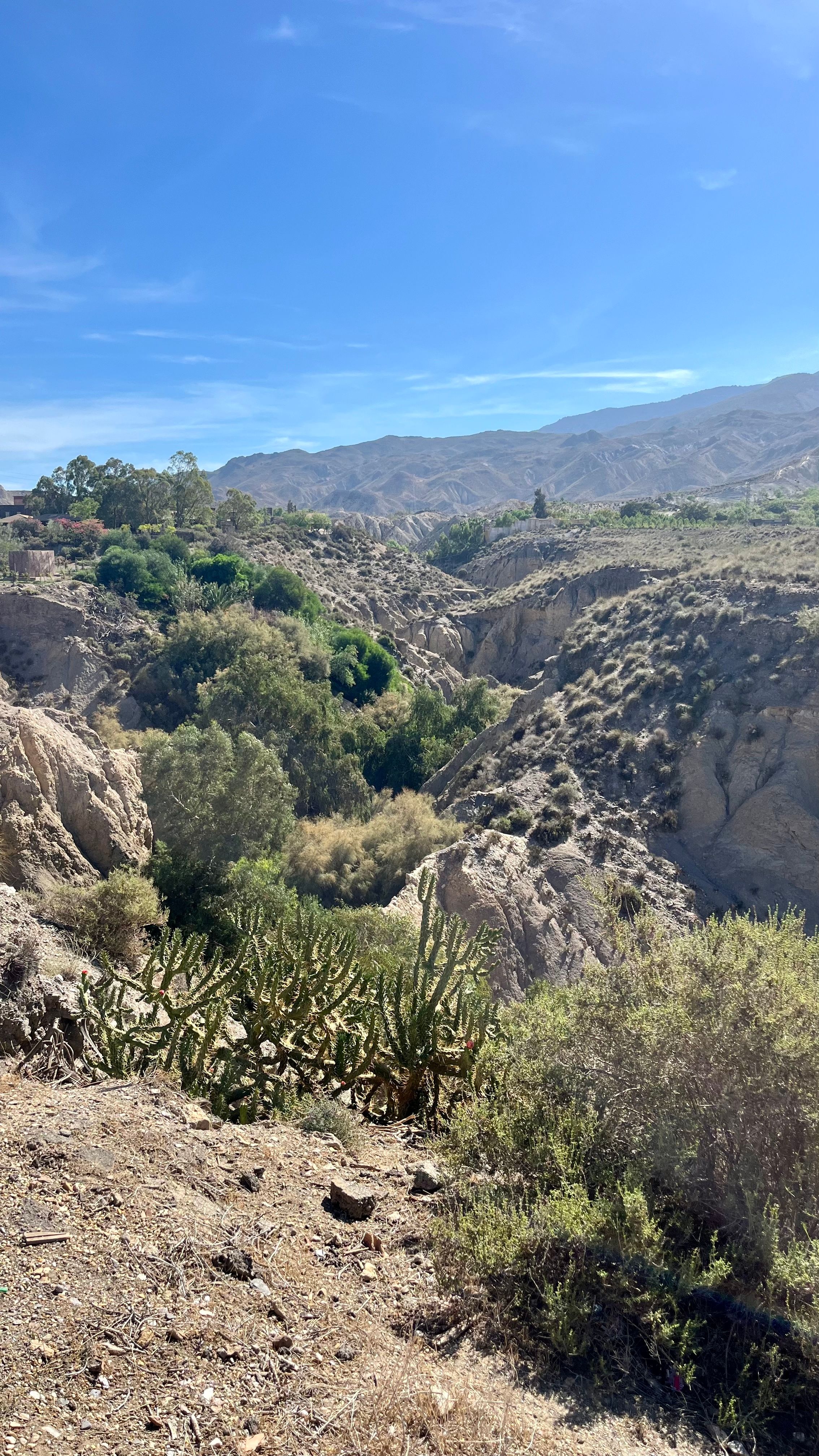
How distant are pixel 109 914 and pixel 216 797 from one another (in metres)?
7.10

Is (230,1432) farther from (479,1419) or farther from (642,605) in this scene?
(642,605)

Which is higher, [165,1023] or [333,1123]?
[165,1023]

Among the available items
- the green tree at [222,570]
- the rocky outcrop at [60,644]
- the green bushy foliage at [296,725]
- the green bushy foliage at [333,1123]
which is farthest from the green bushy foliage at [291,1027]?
the green tree at [222,570]

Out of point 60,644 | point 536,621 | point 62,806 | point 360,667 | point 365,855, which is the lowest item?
point 365,855

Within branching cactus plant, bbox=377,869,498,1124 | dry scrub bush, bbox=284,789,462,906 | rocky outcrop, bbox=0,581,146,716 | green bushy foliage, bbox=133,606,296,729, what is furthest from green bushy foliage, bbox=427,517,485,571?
branching cactus plant, bbox=377,869,498,1124

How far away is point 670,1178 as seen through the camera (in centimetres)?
489

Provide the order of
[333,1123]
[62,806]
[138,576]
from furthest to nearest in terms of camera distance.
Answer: [138,576] < [62,806] < [333,1123]

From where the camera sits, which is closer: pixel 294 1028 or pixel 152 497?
pixel 294 1028

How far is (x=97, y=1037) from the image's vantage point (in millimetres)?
6398

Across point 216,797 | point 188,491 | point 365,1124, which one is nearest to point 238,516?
point 188,491

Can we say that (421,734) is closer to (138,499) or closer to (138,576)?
(138,576)

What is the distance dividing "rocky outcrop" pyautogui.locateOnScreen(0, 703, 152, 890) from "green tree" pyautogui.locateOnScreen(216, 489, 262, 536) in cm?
4811

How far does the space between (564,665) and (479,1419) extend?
2850 centimetres

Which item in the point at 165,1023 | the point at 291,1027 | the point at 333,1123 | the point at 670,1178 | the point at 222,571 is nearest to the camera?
the point at 670,1178
